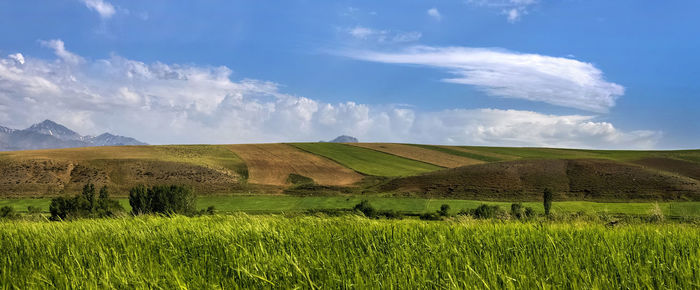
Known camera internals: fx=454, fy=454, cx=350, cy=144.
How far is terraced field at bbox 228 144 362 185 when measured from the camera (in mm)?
85938

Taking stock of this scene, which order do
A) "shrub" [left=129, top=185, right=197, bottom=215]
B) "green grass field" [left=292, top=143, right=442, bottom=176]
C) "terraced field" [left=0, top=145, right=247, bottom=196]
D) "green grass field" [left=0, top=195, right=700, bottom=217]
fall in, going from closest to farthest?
"shrub" [left=129, top=185, right=197, bottom=215], "green grass field" [left=0, top=195, right=700, bottom=217], "terraced field" [left=0, top=145, right=247, bottom=196], "green grass field" [left=292, top=143, right=442, bottom=176]

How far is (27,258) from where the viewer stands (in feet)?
23.3

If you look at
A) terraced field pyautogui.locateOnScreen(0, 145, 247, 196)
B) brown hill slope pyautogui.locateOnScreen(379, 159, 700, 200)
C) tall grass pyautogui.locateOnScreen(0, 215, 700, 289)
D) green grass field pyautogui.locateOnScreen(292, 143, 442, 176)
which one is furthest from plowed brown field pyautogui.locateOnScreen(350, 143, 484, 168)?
tall grass pyautogui.locateOnScreen(0, 215, 700, 289)

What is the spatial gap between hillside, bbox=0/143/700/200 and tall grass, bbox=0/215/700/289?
6511cm

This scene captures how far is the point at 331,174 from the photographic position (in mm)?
92312

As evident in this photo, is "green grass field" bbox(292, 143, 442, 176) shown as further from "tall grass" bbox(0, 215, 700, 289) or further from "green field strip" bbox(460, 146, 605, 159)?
"tall grass" bbox(0, 215, 700, 289)

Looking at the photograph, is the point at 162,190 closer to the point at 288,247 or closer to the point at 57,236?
the point at 57,236

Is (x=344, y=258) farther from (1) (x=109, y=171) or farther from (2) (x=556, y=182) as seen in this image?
(1) (x=109, y=171)

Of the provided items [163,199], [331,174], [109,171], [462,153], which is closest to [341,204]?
[163,199]

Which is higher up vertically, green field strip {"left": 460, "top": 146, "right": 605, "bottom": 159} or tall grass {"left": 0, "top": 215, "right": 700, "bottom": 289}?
green field strip {"left": 460, "top": 146, "right": 605, "bottom": 159}

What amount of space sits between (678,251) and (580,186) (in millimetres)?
74151

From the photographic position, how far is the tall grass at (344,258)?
4902 millimetres

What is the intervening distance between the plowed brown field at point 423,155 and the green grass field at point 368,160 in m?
3.84

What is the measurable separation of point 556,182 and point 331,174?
137ft
